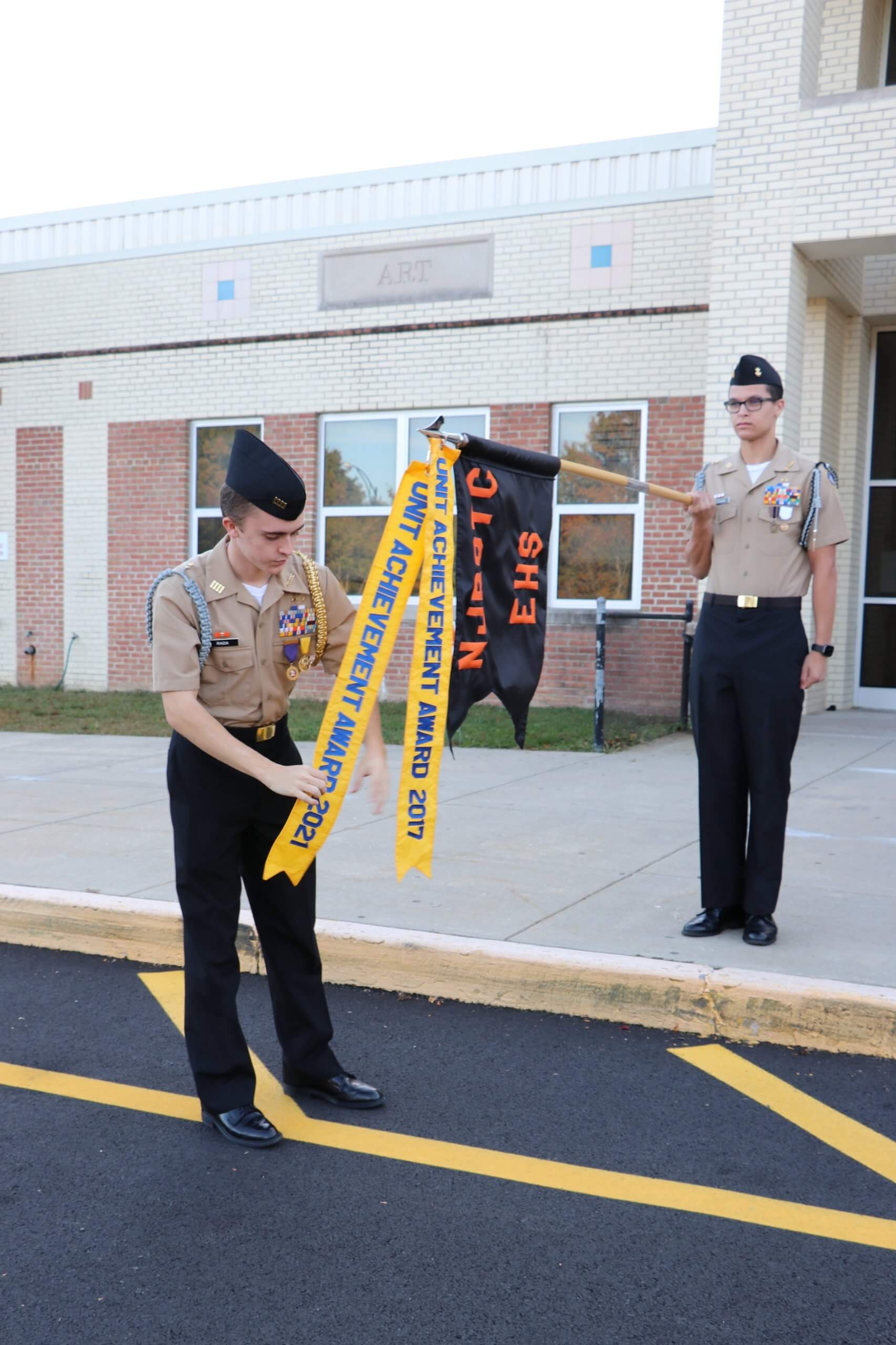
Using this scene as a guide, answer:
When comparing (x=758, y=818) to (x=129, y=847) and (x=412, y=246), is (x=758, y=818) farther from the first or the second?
(x=412, y=246)

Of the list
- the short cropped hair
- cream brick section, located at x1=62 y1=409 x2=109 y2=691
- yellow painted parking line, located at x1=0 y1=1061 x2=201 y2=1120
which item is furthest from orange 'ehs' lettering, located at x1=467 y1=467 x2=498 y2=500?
cream brick section, located at x1=62 y1=409 x2=109 y2=691

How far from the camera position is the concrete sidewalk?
4.80m

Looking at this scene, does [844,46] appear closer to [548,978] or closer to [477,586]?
[477,586]

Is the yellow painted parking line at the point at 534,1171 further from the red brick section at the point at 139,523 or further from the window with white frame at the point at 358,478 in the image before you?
the red brick section at the point at 139,523

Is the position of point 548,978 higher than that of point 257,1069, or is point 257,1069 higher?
point 548,978

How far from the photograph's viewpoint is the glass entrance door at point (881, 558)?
1277cm

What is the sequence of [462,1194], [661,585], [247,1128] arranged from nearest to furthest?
[462,1194], [247,1128], [661,585]

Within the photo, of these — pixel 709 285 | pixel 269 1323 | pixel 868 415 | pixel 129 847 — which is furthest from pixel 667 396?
pixel 269 1323

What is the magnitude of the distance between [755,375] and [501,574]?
1.43m

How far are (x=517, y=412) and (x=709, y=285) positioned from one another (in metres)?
2.33

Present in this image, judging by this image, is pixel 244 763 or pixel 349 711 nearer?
pixel 244 763

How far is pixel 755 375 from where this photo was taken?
15.2ft

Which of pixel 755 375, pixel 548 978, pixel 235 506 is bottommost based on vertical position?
pixel 548 978

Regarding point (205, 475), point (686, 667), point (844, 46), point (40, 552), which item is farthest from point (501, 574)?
point (40, 552)
